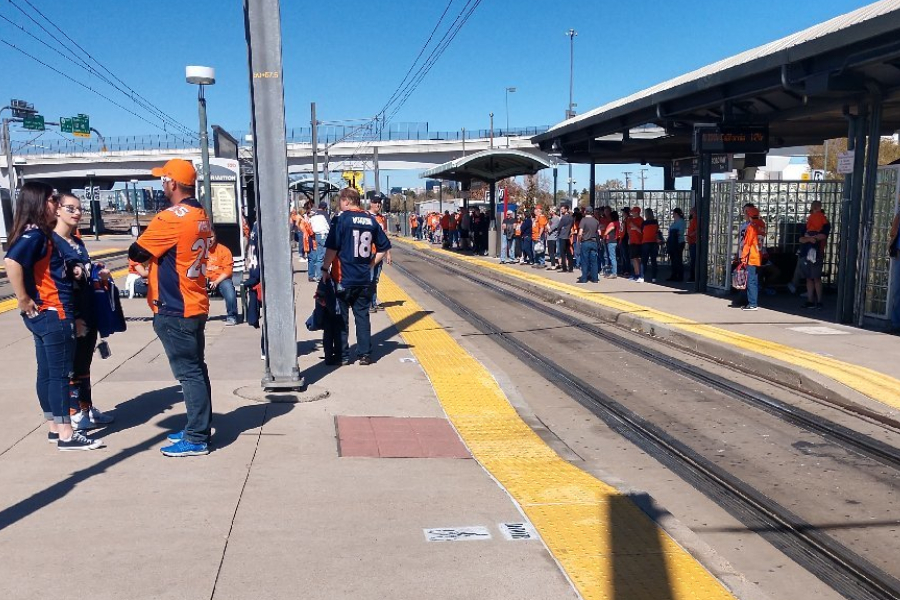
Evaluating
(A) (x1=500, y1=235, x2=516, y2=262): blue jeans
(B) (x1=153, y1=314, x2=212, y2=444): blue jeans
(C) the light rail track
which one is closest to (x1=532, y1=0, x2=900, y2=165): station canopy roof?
(A) (x1=500, y1=235, x2=516, y2=262): blue jeans

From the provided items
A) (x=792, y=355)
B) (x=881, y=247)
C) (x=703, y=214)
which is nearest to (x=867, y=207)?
(x=881, y=247)

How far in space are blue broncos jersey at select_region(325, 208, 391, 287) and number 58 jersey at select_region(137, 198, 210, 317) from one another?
10.6 feet

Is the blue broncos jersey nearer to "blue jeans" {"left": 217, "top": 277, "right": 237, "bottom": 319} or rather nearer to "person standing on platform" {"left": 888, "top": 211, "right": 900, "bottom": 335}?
"blue jeans" {"left": 217, "top": 277, "right": 237, "bottom": 319}

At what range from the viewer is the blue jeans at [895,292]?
1093cm

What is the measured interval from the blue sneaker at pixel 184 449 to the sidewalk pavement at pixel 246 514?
0.06m

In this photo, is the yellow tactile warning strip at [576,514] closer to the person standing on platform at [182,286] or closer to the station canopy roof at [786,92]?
the person standing on platform at [182,286]

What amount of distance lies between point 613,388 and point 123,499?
206 inches

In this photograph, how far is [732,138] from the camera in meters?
14.9

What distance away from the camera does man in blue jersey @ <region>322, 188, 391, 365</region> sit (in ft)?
28.0

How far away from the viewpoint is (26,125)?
45938 millimetres

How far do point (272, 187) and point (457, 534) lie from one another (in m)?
3.96

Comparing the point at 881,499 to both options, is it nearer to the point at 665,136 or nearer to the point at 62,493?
the point at 62,493

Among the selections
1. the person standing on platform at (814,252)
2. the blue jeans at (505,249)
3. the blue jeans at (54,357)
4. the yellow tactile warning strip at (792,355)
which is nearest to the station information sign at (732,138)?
the person standing on platform at (814,252)

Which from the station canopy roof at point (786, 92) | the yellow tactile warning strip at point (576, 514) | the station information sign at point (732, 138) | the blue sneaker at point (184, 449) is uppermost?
the station canopy roof at point (786, 92)
